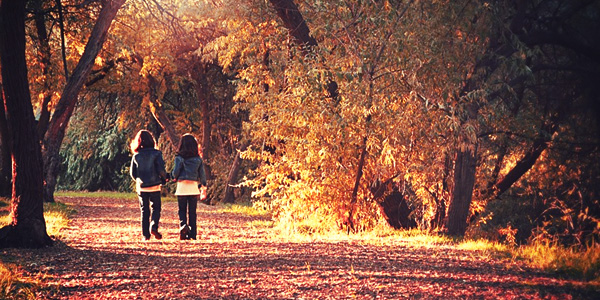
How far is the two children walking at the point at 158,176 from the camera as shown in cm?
1183

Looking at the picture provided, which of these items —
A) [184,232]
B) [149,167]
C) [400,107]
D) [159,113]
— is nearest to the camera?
[149,167]

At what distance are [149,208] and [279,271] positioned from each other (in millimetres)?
4800

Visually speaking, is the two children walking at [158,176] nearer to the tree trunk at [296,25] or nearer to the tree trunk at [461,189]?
the tree trunk at [296,25]

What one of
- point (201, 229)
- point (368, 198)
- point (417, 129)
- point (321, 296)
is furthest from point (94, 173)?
point (321, 296)

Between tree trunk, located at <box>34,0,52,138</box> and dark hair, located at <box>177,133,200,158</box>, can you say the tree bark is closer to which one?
dark hair, located at <box>177,133,200,158</box>

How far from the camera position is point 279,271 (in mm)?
8133

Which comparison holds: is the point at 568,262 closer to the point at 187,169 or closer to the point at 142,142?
the point at 187,169

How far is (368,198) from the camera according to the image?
14164mm

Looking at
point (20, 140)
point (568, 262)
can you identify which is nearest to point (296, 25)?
point (20, 140)

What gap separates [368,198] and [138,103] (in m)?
16.6

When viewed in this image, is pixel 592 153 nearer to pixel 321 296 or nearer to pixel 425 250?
pixel 425 250

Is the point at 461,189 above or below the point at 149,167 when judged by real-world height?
below

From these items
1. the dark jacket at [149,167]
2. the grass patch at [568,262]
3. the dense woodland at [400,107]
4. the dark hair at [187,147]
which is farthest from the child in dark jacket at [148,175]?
the grass patch at [568,262]

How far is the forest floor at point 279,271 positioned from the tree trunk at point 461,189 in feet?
6.46
